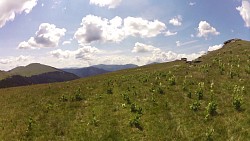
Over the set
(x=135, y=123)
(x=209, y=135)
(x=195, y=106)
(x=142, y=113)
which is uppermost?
(x=195, y=106)

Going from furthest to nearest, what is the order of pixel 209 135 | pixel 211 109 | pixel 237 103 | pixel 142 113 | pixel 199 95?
pixel 199 95
pixel 142 113
pixel 237 103
pixel 211 109
pixel 209 135

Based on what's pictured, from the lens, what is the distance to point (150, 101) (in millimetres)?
26594

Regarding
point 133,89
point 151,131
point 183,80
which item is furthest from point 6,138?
point 183,80

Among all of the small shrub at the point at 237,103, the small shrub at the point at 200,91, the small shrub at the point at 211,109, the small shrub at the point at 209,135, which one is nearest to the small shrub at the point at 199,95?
the small shrub at the point at 200,91

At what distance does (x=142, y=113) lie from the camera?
23781 millimetres

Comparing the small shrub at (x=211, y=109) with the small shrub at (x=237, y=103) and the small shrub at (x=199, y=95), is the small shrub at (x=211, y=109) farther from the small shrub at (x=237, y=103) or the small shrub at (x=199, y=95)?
the small shrub at (x=199, y=95)

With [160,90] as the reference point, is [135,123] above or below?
below

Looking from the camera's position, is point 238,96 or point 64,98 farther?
point 64,98

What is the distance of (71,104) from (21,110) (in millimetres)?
4425

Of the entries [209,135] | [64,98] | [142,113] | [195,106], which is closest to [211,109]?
[195,106]

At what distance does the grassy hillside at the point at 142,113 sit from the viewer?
67.3 ft

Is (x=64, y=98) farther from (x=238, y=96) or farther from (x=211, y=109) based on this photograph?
(x=238, y=96)

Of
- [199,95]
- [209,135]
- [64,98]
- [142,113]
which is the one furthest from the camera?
[64,98]

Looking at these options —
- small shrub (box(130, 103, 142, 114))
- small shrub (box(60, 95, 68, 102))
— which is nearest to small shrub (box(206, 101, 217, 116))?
small shrub (box(130, 103, 142, 114))
